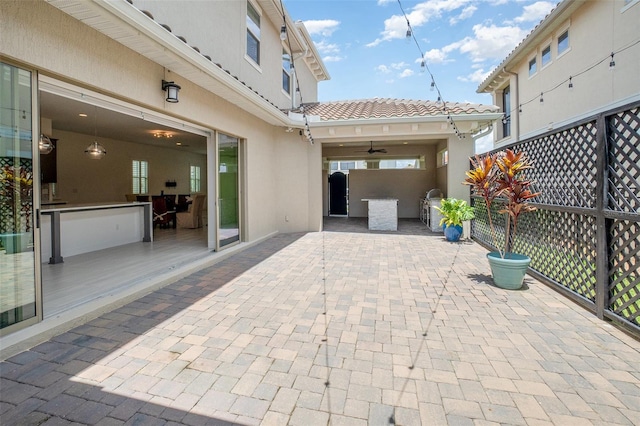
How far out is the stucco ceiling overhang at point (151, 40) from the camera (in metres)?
2.89

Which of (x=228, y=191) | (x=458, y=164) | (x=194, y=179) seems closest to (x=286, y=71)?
(x=228, y=191)

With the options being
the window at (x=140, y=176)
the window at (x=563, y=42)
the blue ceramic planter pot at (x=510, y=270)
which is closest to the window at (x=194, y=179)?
the window at (x=140, y=176)

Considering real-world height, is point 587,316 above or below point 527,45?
below

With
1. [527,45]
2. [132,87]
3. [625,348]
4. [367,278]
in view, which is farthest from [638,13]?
[132,87]

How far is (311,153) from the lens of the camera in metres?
9.66

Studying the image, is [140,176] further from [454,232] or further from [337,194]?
[454,232]

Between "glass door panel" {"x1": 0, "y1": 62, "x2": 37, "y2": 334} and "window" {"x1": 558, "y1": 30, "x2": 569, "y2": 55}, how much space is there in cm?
1254

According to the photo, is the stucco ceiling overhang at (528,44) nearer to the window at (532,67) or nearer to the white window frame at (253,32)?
the window at (532,67)

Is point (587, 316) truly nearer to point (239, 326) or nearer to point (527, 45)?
point (239, 326)

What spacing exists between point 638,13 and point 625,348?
7.62 meters

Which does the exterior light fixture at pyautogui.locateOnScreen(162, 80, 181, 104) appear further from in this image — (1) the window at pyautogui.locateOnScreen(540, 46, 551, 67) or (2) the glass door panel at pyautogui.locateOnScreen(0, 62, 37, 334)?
(1) the window at pyautogui.locateOnScreen(540, 46, 551, 67)

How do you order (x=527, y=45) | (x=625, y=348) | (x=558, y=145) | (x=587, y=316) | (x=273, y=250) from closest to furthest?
(x=625, y=348) < (x=587, y=316) < (x=558, y=145) < (x=273, y=250) < (x=527, y=45)

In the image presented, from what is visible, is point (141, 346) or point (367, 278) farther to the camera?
point (367, 278)

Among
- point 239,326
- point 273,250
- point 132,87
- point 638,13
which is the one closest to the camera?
point 239,326
